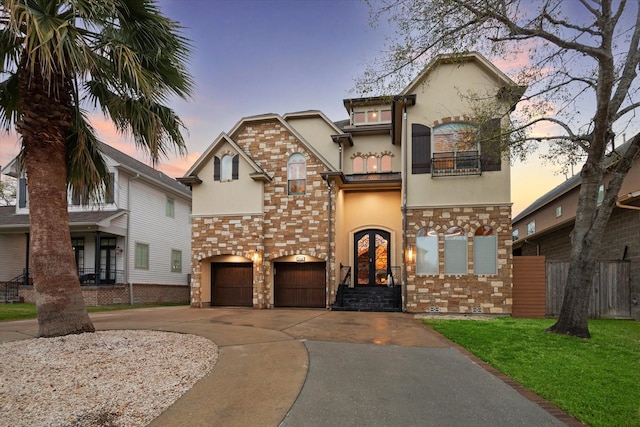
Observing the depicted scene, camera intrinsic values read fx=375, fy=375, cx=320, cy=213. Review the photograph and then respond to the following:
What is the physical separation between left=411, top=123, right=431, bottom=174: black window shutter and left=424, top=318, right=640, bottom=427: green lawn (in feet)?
20.6

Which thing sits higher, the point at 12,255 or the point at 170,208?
the point at 170,208

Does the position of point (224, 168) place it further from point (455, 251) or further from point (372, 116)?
point (455, 251)

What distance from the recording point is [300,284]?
53.6 ft

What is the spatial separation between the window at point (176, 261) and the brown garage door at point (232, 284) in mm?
6722

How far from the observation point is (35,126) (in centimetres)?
645

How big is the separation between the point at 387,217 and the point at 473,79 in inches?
254

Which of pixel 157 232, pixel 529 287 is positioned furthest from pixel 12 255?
pixel 529 287

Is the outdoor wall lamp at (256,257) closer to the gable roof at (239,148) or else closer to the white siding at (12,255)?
the gable roof at (239,148)

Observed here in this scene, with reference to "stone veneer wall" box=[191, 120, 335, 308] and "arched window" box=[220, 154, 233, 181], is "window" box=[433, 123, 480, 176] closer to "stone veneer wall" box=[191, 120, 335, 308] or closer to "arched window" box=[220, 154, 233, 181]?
"stone veneer wall" box=[191, 120, 335, 308]

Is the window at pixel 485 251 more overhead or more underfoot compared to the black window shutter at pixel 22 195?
more underfoot

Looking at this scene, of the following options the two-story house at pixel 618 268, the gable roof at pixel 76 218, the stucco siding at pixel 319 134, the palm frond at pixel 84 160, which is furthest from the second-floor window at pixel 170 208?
the two-story house at pixel 618 268

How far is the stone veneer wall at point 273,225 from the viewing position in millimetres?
15305

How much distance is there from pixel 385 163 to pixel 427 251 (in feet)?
15.7

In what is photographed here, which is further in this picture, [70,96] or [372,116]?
[372,116]
